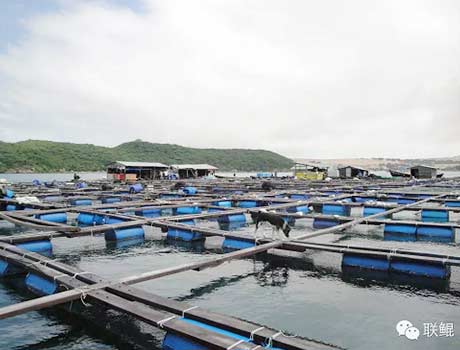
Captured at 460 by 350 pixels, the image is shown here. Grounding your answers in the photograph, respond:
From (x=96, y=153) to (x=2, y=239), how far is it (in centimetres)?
11287

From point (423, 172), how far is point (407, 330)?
58.4m

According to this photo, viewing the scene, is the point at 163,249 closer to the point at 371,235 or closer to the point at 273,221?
Result: the point at 273,221

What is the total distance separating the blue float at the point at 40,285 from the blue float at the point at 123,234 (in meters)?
4.56

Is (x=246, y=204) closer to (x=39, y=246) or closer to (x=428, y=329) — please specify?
(x=39, y=246)

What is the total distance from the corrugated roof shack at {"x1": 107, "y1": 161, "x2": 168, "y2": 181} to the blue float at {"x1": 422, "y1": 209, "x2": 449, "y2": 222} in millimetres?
35446

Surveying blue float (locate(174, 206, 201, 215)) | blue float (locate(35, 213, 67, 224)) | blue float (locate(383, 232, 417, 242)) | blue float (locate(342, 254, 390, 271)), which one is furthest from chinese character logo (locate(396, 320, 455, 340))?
blue float (locate(35, 213, 67, 224))

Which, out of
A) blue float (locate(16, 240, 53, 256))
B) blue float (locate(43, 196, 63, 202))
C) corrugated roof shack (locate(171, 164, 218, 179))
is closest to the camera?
blue float (locate(16, 240, 53, 256))

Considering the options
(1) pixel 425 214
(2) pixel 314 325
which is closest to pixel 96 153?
(1) pixel 425 214

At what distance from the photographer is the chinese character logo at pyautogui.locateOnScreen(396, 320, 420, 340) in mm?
5469

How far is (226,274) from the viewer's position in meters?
8.46

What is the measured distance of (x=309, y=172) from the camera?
179 feet

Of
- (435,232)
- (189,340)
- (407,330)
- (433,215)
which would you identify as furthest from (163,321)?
(433,215)

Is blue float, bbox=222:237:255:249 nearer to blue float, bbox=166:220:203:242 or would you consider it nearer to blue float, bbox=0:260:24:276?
blue float, bbox=166:220:203:242

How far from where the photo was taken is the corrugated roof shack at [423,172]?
56.8 m
